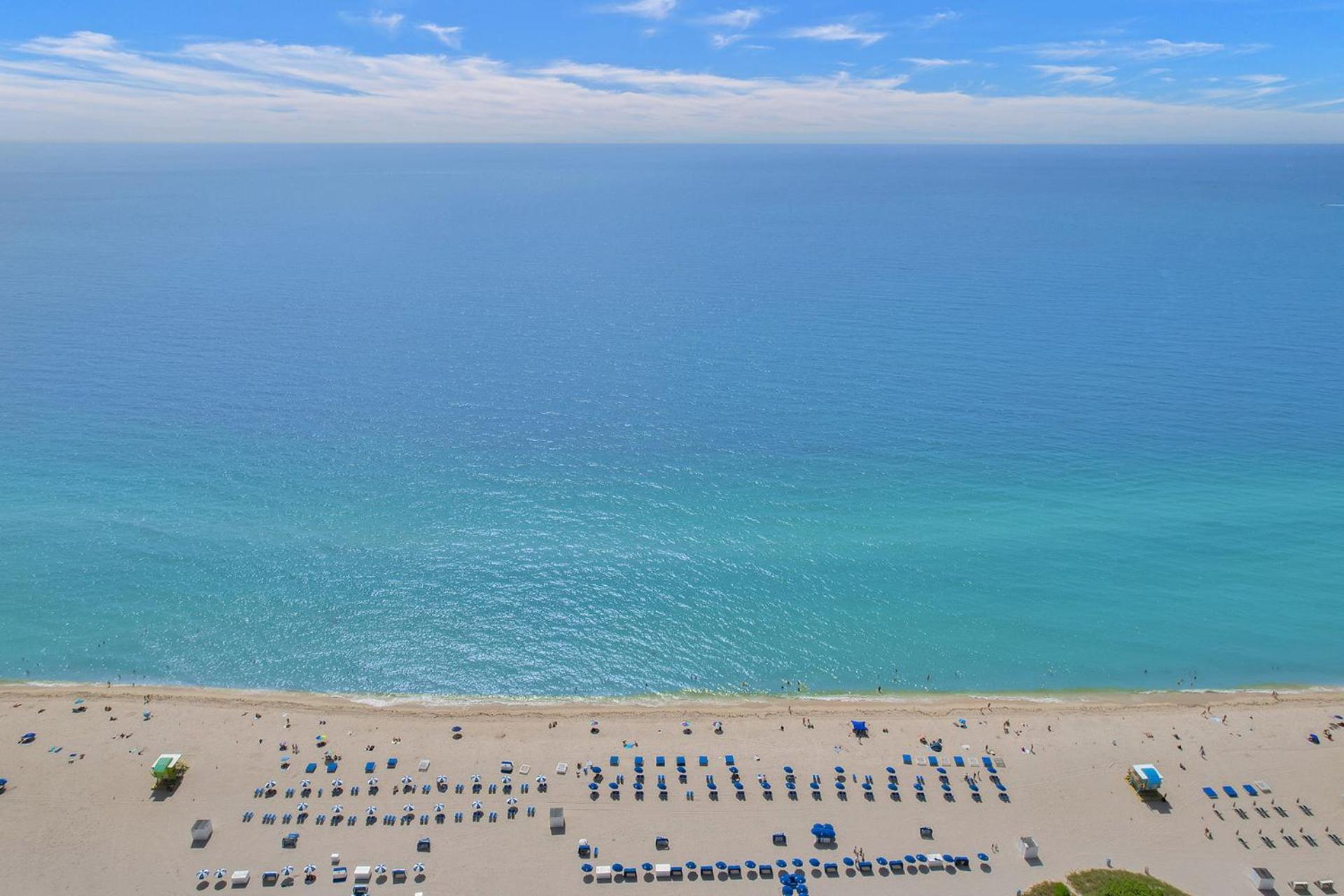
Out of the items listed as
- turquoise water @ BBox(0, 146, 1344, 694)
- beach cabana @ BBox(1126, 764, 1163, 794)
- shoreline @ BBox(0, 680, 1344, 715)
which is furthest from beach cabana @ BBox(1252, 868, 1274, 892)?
turquoise water @ BBox(0, 146, 1344, 694)

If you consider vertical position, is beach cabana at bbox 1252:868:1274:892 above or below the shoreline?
above

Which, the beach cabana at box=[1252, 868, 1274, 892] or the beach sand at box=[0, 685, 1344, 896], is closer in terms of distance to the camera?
the beach cabana at box=[1252, 868, 1274, 892]

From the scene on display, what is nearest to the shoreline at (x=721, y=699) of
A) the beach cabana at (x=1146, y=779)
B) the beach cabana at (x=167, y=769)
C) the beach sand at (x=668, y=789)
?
the beach sand at (x=668, y=789)

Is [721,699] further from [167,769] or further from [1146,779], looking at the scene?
[167,769]

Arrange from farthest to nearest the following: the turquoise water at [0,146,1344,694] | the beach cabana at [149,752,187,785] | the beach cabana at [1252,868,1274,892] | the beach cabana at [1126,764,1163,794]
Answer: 1. the turquoise water at [0,146,1344,694]
2. the beach cabana at [1126,764,1163,794]
3. the beach cabana at [149,752,187,785]
4. the beach cabana at [1252,868,1274,892]

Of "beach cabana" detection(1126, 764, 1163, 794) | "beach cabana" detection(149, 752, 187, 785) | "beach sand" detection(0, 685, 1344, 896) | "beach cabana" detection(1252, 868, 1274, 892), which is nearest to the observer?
"beach cabana" detection(1252, 868, 1274, 892)

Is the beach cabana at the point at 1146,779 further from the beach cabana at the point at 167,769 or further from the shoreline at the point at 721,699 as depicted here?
the beach cabana at the point at 167,769

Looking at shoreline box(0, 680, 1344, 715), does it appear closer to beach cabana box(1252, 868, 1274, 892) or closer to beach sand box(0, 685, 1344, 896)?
beach sand box(0, 685, 1344, 896)
